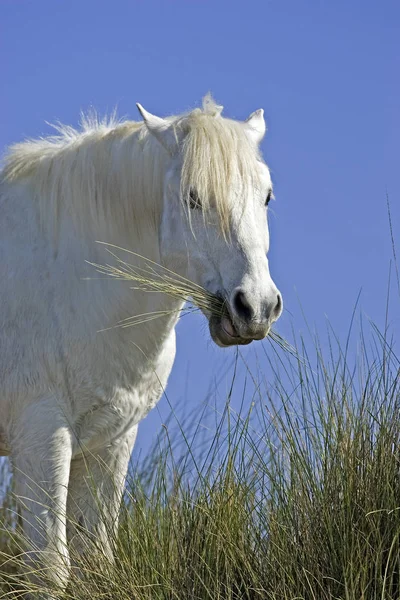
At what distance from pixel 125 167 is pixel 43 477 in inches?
52.5

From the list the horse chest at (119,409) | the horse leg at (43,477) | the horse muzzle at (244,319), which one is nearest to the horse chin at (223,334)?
the horse muzzle at (244,319)

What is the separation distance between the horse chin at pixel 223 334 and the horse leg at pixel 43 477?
762mm

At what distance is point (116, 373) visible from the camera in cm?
388

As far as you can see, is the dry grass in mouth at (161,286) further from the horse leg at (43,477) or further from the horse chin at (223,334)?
the horse leg at (43,477)

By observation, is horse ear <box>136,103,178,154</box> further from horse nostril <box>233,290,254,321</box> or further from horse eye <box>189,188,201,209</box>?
horse nostril <box>233,290,254,321</box>

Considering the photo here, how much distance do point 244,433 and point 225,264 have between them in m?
0.63

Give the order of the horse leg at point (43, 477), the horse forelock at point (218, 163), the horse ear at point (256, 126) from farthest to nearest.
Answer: the horse ear at point (256, 126), the horse leg at point (43, 477), the horse forelock at point (218, 163)

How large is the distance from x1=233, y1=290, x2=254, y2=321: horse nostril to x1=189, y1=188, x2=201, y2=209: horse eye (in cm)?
44

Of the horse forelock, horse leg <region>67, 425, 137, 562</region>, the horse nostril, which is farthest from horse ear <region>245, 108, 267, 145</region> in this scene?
horse leg <region>67, 425, 137, 562</region>

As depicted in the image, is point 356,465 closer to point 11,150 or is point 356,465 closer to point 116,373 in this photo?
point 116,373

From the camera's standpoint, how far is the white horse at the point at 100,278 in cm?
355

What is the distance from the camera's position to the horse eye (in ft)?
11.7

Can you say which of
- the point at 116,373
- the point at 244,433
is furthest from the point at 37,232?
the point at 244,433

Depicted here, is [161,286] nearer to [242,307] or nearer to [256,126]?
[242,307]
